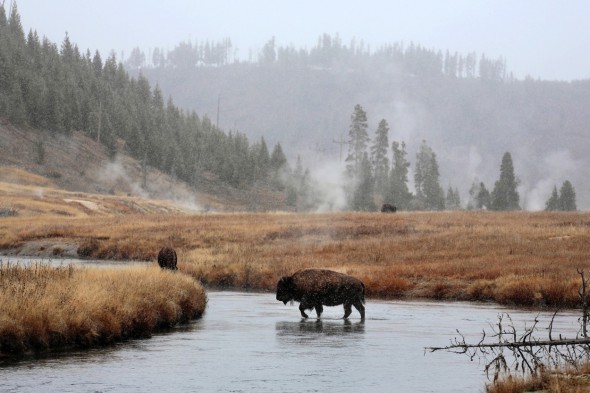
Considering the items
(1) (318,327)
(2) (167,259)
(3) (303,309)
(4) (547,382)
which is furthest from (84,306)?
(2) (167,259)

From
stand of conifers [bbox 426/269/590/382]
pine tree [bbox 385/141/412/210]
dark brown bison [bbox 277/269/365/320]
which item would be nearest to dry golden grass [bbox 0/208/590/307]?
dark brown bison [bbox 277/269/365/320]

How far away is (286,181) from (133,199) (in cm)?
6189

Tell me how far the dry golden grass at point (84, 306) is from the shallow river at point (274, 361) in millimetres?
609

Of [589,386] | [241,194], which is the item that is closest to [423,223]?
[589,386]

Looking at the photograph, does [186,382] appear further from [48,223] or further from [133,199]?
[133,199]

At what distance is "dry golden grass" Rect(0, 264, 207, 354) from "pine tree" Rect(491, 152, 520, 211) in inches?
4152

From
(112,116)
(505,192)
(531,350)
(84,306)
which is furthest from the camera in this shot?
(112,116)

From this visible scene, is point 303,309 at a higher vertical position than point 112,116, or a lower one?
lower

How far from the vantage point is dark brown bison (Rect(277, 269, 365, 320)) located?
920 inches

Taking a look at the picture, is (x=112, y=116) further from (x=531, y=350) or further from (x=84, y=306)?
(x=531, y=350)

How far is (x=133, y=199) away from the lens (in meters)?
105

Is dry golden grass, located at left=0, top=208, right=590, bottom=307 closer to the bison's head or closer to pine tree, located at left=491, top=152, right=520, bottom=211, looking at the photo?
the bison's head

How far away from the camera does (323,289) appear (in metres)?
23.5

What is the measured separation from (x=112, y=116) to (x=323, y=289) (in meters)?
135
